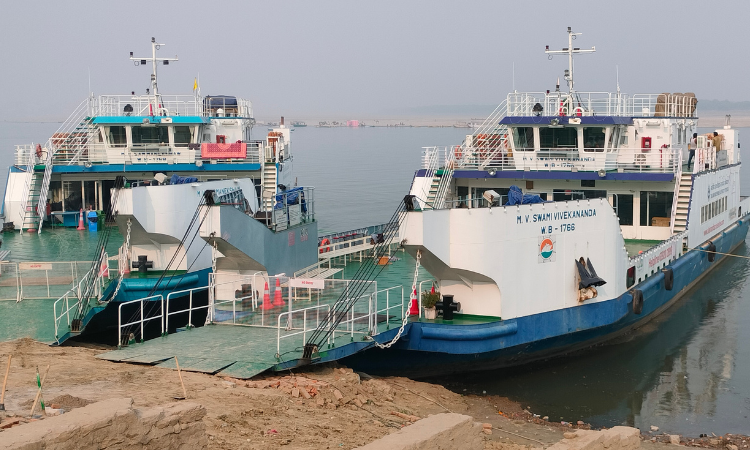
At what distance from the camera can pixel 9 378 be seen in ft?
36.9

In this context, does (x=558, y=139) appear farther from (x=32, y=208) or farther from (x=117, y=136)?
(x=32, y=208)

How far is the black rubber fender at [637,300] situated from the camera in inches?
721

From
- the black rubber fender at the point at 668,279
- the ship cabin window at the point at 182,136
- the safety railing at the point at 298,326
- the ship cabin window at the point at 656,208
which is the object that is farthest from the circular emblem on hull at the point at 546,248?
the ship cabin window at the point at 182,136

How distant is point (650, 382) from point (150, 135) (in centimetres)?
1960

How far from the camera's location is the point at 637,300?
18.3 metres

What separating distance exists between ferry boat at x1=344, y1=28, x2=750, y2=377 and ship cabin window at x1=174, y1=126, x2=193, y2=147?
10016 mm

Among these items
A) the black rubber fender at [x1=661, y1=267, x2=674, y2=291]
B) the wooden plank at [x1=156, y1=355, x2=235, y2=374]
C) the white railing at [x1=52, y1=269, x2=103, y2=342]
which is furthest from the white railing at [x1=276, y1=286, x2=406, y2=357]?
the black rubber fender at [x1=661, y1=267, x2=674, y2=291]

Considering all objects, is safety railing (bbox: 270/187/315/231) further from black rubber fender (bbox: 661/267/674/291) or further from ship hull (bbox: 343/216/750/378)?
black rubber fender (bbox: 661/267/674/291)

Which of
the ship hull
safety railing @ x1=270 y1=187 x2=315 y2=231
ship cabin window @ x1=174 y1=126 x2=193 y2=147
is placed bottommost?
the ship hull

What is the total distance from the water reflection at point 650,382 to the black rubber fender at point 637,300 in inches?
37.3

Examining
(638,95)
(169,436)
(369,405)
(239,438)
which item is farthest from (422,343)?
(638,95)

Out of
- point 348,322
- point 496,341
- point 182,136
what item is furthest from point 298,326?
point 182,136

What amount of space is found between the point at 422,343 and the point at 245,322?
3.04 metres

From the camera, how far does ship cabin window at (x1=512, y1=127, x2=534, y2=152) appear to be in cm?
2402
